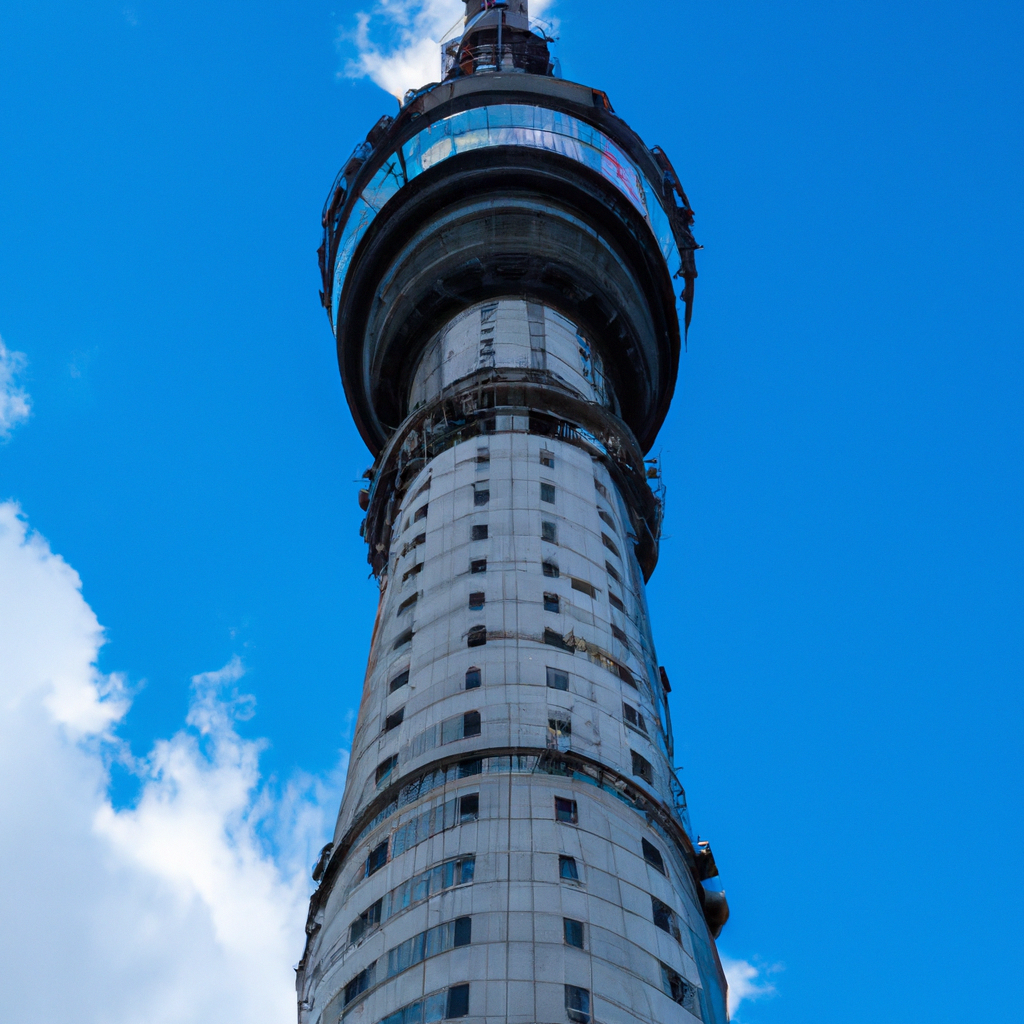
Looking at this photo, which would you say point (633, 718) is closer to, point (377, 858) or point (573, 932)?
point (377, 858)

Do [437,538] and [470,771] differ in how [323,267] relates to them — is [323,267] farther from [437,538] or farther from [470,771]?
[470,771]

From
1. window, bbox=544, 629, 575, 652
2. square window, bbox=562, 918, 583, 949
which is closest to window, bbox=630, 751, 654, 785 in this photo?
window, bbox=544, 629, 575, 652

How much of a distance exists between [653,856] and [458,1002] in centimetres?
862

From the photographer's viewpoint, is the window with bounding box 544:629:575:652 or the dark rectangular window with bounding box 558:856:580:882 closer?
the dark rectangular window with bounding box 558:856:580:882

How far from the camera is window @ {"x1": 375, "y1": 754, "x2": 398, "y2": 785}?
41938mm

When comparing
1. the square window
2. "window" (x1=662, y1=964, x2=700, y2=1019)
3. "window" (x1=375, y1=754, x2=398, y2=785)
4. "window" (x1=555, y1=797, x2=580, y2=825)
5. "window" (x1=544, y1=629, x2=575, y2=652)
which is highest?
"window" (x1=544, y1=629, x2=575, y2=652)

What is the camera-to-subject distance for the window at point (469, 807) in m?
38.0

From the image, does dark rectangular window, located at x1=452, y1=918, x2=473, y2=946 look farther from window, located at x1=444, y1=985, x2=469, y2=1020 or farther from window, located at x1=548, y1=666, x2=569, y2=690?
window, located at x1=548, y1=666, x2=569, y2=690

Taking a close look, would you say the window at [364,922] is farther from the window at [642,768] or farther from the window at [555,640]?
the window at [555,640]

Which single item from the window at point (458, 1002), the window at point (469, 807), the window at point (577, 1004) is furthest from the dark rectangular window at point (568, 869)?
the window at point (458, 1002)

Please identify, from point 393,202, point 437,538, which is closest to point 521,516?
point 437,538

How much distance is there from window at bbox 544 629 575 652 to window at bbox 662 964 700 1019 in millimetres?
12253

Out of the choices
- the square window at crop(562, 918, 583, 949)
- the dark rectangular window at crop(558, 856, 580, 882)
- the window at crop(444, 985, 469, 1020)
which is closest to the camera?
the window at crop(444, 985, 469, 1020)

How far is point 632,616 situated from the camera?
49688 millimetres
